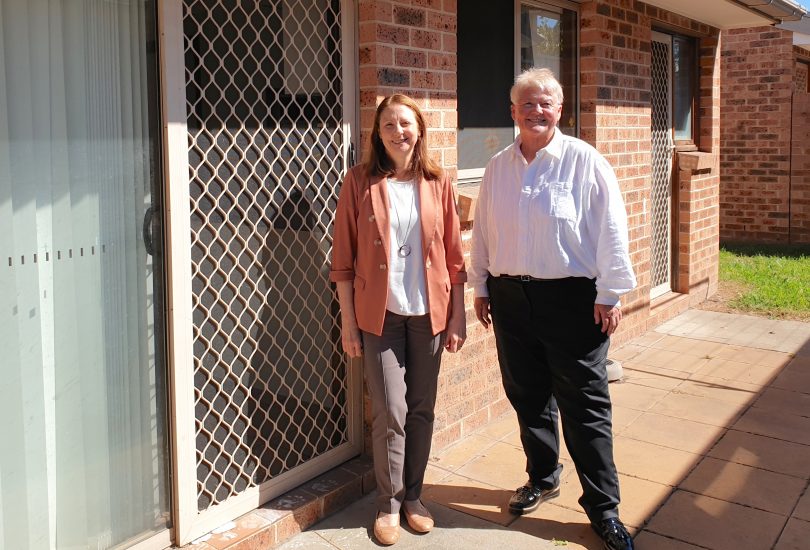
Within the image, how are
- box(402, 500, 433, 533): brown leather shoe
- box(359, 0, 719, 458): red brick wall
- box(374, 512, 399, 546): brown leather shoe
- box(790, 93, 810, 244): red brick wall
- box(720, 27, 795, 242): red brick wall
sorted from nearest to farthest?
box(374, 512, 399, 546): brown leather shoe
box(402, 500, 433, 533): brown leather shoe
box(359, 0, 719, 458): red brick wall
box(790, 93, 810, 244): red brick wall
box(720, 27, 795, 242): red brick wall

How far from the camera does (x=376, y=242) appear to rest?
3.22 metres

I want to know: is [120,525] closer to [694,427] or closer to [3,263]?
[3,263]

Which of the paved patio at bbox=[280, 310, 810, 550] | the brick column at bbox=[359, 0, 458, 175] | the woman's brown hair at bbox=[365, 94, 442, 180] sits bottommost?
the paved patio at bbox=[280, 310, 810, 550]

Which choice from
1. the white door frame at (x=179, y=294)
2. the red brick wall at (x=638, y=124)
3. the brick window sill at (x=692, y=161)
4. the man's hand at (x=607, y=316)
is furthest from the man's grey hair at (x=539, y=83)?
the brick window sill at (x=692, y=161)

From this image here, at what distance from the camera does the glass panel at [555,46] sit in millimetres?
5254

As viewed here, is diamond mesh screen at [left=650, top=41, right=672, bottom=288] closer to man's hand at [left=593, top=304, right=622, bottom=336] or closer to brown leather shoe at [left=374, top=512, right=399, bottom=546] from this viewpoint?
man's hand at [left=593, top=304, right=622, bottom=336]

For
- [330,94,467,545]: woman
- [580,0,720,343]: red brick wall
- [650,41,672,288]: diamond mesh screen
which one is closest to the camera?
[330,94,467,545]: woman

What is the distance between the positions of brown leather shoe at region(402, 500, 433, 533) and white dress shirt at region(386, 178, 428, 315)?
0.88m

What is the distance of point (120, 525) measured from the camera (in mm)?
2980

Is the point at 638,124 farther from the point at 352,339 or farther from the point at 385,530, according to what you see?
the point at 385,530

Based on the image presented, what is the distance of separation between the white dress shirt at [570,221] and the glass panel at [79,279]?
1.42m

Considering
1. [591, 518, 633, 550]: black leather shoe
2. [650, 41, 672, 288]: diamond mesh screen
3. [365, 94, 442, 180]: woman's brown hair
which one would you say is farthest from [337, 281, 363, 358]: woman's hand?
[650, 41, 672, 288]: diamond mesh screen

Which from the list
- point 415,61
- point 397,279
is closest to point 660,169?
point 415,61

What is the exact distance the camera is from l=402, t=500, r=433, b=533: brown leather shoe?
346cm
